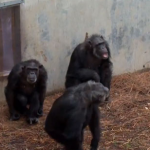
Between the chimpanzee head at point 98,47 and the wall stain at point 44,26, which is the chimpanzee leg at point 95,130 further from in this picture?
the wall stain at point 44,26

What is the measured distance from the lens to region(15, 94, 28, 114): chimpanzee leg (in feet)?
26.3

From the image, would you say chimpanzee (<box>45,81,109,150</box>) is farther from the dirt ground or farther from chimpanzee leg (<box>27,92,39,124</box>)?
chimpanzee leg (<box>27,92,39,124</box>)

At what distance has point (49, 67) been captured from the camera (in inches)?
351

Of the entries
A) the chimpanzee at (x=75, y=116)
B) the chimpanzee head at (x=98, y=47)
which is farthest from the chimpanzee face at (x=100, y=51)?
the chimpanzee at (x=75, y=116)

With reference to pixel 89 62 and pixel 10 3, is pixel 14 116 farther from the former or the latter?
pixel 10 3

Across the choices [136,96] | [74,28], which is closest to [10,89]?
[74,28]

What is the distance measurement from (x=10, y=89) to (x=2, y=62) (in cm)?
70

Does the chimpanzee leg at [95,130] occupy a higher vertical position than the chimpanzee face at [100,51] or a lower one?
lower

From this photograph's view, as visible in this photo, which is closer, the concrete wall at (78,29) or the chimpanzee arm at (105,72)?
the concrete wall at (78,29)

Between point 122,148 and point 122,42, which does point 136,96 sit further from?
point 122,148

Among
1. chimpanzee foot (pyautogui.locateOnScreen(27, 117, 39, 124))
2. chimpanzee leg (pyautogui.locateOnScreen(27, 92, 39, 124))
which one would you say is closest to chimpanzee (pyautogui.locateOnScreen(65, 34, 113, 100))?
chimpanzee leg (pyautogui.locateOnScreen(27, 92, 39, 124))

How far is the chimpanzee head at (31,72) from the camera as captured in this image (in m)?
7.81

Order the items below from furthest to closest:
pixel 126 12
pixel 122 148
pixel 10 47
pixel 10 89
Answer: pixel 126 12 < pixel 10 47 < pixel 10 89 < pixel 122 148

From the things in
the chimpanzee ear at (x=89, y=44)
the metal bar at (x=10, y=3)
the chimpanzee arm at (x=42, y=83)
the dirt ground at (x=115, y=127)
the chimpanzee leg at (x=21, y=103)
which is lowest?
the dirt ground at (x=115, y=127)
